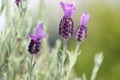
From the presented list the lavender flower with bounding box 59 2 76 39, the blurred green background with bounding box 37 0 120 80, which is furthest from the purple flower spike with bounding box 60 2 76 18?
the blurred green background with bounding box 37 0 120 80

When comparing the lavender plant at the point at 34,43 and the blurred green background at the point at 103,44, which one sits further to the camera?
the blurred green background at the point at 103,44

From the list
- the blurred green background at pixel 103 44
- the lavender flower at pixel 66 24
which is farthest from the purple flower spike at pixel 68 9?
the blurred green background at pixel 103 44

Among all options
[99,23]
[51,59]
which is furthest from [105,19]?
[51,59]

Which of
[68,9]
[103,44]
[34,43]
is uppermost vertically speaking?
[68,9]

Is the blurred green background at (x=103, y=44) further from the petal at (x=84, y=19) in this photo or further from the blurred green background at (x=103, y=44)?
the petal at (x=84, y=19)


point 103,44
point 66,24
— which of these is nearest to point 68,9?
point 66,24

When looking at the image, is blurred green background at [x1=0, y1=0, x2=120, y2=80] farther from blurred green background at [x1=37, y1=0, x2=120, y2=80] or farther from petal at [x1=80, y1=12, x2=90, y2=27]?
petal at [x1=80, y1=12, x2=90, y2=27]

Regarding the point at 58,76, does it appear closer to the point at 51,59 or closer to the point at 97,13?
the point at 51,59

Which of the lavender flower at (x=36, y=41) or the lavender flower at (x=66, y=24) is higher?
the lavender flower at (x=66, y=24)

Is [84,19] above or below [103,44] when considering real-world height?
above

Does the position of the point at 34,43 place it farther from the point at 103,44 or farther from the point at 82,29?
the point at 103,44

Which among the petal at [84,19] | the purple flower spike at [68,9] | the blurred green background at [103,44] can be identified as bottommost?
the blurred green background at [103,44]
